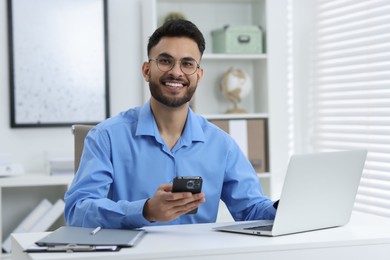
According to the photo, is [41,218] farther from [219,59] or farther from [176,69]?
[176,69]

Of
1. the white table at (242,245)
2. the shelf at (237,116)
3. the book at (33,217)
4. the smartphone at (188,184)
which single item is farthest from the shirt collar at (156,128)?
the book at (33,217)

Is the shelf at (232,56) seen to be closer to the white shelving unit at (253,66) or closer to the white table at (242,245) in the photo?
the white shelving unit at (253,66)

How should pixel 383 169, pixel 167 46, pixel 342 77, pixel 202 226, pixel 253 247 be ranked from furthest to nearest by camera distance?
pixel 342 77, pixel 383 169, pixel 167 46, pixel 202 226, pixel 253 247

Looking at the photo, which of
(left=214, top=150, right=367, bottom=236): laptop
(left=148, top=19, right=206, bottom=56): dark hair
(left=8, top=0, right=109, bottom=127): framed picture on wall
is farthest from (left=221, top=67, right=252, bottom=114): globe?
(left=214, top=150, right=367, bottom=236): laptop

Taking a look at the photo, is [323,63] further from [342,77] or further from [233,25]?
[233,25]

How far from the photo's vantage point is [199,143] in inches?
98.7

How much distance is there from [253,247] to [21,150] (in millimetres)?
2534

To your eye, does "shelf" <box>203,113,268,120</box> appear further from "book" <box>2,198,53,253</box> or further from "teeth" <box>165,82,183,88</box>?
"teeth" <box>165,82,183,88</box>

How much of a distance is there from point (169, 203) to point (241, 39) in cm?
237

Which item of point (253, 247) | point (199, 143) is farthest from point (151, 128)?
point (253, 247)

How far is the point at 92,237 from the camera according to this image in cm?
186

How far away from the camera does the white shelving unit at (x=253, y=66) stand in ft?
14.0

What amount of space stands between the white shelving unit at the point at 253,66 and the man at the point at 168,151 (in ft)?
5.61

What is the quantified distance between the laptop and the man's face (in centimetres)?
52
